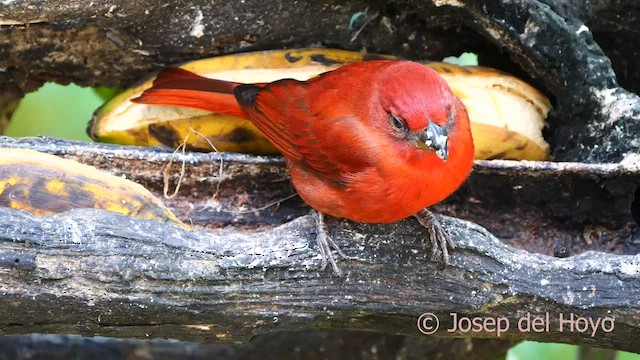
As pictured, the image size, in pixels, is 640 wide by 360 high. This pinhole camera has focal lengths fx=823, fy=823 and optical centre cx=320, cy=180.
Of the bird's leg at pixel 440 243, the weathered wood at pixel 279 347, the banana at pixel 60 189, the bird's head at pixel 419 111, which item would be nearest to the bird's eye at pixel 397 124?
the bird's head at pixel 419 111

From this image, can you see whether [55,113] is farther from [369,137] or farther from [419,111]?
[419,111]

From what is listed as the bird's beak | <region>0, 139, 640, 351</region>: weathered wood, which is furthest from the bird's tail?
the bird's beak

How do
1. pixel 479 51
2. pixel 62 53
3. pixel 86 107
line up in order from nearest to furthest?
pixel 62 53 → pixel 479 51 → pixel 86 107

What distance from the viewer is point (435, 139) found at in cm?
170

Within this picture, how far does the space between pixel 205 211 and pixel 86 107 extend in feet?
2.89

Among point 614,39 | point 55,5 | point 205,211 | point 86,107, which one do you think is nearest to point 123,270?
point 205,211

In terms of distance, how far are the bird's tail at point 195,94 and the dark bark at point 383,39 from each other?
11cm

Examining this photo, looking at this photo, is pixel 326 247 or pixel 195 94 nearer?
pixel 326 247

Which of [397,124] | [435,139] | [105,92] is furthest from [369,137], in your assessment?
[105,92]

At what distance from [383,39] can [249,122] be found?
440mm

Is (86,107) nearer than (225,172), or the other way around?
(225,172)

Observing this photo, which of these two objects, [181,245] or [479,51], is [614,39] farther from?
[181,245]

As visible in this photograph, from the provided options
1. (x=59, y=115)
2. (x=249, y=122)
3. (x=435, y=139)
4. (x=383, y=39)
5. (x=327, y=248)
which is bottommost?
(x=327, y=248)

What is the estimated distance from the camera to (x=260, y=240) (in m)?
1.72
